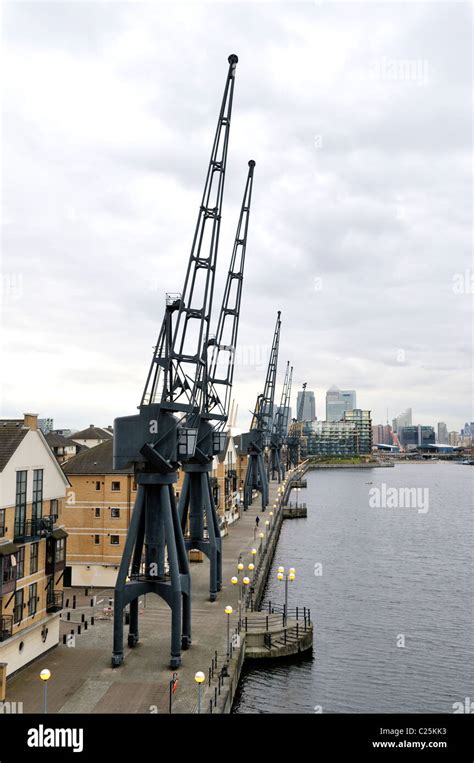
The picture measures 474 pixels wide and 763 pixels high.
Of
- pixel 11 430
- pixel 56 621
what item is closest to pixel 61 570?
pixel 56 621

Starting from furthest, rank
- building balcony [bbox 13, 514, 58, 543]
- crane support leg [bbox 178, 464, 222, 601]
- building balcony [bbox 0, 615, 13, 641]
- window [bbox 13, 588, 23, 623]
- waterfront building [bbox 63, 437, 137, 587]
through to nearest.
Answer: waterfront building [bbox 63, 437, 137, 587] → crane support leg [bbox 178, 464, 222, 601] → building balcony [bbox 13, 514, 58, 543] → window [bbox 13, 588, 23, 623] → building balcony [bbox 0, 615, 13, 641]

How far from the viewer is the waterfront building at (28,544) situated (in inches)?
1140

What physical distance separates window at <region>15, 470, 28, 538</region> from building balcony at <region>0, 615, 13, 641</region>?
3.69 metres

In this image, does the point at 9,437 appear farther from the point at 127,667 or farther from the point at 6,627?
the point at 127,667

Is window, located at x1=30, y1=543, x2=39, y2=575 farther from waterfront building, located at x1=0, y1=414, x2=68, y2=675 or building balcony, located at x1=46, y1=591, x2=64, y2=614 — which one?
building balcony, located at x1=46, y1=591, x2=64, y2=614

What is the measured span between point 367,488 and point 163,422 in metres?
164

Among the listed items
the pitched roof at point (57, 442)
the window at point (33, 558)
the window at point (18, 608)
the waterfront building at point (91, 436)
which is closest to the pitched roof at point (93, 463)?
the window at point (33, 558)

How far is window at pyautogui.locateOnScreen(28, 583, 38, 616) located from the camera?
31248 mm

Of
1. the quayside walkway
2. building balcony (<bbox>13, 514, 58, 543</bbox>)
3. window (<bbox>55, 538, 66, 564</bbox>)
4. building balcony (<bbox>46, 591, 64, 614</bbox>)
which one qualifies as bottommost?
the quayside walkway

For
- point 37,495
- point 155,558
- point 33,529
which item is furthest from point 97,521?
point 33,529

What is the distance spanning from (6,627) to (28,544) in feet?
13.7

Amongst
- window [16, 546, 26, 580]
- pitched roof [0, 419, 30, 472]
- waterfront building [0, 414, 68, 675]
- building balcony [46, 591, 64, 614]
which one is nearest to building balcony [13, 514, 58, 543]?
waterfront building [0, 414, 68, 675]

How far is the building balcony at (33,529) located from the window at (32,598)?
95.8 inches
